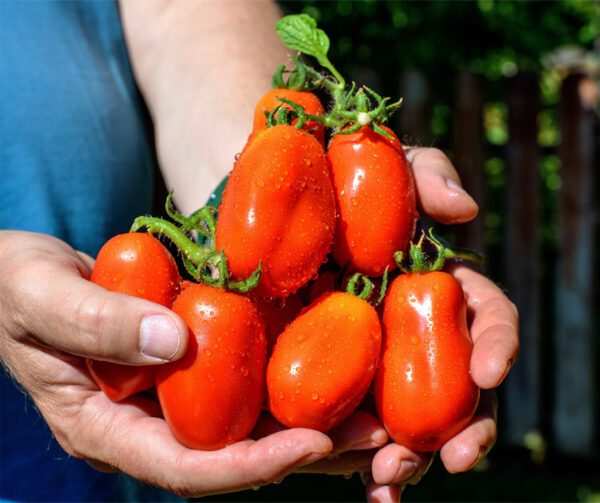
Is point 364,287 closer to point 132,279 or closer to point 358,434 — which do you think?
point 358,434

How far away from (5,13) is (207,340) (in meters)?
0.97

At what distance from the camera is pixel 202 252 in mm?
1454

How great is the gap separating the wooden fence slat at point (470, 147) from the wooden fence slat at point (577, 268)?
13.9 inches

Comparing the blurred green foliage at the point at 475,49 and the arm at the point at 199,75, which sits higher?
the arm at the point at 199,75

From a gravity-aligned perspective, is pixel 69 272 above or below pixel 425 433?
above

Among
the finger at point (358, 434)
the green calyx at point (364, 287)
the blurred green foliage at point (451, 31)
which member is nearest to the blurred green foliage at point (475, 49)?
the blurred green foliage at point (451, 31)

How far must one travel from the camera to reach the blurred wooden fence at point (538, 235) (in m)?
3.62

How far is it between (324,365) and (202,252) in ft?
0.97

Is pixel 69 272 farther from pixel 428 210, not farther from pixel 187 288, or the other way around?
pixel 428 210

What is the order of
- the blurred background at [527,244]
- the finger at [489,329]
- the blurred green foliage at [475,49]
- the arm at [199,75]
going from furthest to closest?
the blurred green foliage at [475,49]
the blurred background at [527,244]
the arm at [199,75]
the finger at [489,329]

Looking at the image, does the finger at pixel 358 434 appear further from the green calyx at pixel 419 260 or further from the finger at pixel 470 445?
the green calyx at pixel 419 260

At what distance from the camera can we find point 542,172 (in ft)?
13.4

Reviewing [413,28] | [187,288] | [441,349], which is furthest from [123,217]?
[413,28]

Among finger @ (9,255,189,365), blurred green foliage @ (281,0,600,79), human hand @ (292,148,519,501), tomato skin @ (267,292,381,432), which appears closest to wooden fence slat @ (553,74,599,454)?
blurred green foliage @ (281,0,600,79)
